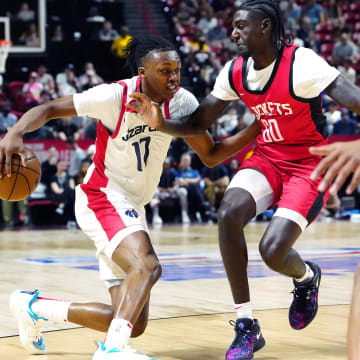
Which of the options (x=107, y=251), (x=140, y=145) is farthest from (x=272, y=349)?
(x=140, y=145)

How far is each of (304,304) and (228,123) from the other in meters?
11.4

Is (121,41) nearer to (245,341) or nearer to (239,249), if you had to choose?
(239,249)

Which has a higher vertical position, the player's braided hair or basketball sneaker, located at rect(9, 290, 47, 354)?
the player's braided hair

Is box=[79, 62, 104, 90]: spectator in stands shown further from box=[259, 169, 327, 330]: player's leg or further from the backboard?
box=[259, 169, 327, 330]: player's leg

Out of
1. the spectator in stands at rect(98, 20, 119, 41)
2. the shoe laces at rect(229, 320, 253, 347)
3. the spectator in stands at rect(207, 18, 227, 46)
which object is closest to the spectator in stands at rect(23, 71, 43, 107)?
the spectator in stands at rect(98, 20, 119, 41)

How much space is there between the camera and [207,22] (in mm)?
20328

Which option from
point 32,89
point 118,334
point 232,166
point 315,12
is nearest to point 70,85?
point 32,89

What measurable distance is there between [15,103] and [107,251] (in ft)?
39.5

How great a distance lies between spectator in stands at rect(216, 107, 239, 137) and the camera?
1559 cm

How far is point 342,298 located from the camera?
6148 millimetres

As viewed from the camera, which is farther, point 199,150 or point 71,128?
point 71,128

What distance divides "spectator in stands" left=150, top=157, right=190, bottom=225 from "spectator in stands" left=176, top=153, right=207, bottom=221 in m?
0.11

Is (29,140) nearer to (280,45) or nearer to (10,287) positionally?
(10,287)

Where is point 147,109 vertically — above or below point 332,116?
above
